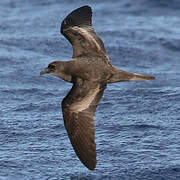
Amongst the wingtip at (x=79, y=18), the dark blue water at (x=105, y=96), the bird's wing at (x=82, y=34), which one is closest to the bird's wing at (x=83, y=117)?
the dark blue water at (x=105, y=96)

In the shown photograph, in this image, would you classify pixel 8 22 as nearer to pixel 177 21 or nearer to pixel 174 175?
pixel 177 21

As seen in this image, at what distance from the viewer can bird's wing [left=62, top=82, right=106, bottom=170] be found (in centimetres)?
735

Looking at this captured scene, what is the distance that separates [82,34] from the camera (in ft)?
29.0

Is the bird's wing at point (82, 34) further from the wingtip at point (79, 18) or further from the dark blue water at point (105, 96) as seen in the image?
the dark blue water at point (105, 96)

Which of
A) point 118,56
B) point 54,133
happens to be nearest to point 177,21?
point 118,56

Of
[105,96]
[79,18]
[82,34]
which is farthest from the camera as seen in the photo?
[105,96]

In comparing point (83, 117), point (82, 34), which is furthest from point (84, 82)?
point (82, 34)

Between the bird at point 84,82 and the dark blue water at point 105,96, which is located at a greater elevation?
the bird at point 84,82

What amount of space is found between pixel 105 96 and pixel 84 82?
2.91 meters

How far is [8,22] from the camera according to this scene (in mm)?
15141

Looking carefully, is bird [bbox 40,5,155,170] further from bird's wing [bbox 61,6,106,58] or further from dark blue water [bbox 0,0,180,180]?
dark blue water [bbox 0,0,180,180]

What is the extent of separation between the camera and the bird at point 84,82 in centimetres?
745

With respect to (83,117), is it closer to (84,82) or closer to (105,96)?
(84,82)

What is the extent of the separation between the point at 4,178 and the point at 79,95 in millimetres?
1472
